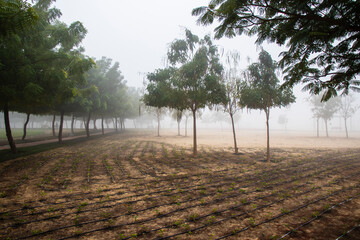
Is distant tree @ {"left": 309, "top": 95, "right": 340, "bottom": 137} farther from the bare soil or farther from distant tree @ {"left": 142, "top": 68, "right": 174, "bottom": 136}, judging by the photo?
distant tree @ {"left": 142, "top": 68, "right": 174, "bottom": 136}

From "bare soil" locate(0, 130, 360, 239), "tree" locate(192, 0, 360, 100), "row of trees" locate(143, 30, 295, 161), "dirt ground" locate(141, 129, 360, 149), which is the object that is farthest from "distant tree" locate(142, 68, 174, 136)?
"dirt ground" locate(141, 129, 360, 149)

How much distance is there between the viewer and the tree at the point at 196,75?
42.5ft

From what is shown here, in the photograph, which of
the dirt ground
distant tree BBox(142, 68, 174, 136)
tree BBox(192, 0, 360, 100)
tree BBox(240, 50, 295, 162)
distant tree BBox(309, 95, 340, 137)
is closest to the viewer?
tree BBox(192, 0, 360, 100)

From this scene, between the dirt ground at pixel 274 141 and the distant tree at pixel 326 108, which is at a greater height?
the distant tree at pixel 326 108

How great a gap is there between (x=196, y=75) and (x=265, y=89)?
508 centimetres

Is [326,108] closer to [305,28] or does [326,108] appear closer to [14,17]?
[305,28]

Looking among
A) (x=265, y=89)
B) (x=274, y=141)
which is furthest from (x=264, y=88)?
(x=274, y=141)

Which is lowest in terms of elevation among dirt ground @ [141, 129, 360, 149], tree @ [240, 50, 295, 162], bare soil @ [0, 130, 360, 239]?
dirt ground @ [141, 129, 360, 149]

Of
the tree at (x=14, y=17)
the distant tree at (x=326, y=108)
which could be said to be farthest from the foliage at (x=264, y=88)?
the distant tree at (x=326, y=108)

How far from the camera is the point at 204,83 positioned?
13375 millimetres

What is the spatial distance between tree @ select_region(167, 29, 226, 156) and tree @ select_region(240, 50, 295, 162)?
7.05 feet

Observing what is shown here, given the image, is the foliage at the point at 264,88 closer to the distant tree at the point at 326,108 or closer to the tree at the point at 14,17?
the tree at the point at 14,17

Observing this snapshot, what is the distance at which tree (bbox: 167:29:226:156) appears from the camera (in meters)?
13.0

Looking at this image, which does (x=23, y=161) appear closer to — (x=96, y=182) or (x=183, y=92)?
(x=96, y=182)
